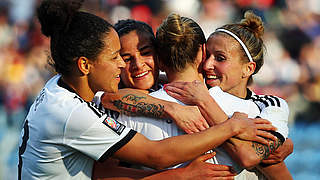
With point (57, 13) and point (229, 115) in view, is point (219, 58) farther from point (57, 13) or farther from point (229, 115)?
point (57, 13)

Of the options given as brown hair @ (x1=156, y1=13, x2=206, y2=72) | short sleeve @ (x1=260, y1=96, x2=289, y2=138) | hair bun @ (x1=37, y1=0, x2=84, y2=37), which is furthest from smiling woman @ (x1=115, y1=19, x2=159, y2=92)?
short sleeve @ (x1=260, y1=96, x2=289, y2=138)

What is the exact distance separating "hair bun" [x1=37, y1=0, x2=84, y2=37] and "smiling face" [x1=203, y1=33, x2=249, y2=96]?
3.11 feet

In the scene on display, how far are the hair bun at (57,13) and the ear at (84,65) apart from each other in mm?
209

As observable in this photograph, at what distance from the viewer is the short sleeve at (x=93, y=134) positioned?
2.32 metres

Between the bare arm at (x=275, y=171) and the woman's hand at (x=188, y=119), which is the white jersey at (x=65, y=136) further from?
the bare arm at (x=275, y=171)

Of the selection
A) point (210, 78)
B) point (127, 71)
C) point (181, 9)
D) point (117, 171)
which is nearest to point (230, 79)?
point (210, 78)

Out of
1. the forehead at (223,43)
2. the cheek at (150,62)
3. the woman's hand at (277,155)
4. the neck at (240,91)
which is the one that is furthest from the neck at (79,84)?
the woman's hand at (277,155)

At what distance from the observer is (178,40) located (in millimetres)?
2588

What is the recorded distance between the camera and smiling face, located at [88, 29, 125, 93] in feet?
8.50

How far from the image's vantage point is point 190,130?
2469 millimetres

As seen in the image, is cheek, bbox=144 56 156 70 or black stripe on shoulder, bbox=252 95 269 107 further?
cheek, bbox=144 56 156 70

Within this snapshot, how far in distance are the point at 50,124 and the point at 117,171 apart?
0.52 metres

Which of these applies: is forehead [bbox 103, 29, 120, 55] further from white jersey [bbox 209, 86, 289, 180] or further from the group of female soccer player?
white jersey [bbox 209, 86, 289, 180]

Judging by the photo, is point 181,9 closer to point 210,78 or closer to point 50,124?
point 210,78
